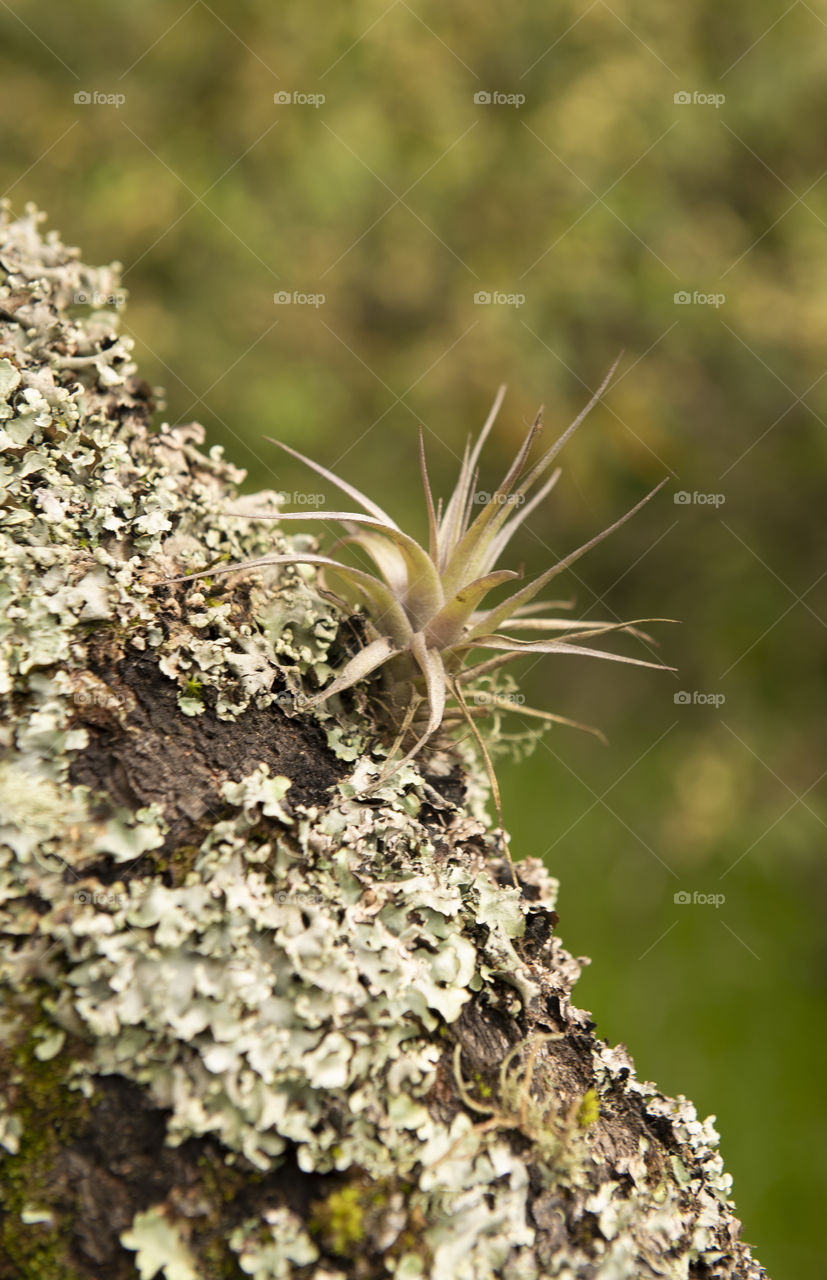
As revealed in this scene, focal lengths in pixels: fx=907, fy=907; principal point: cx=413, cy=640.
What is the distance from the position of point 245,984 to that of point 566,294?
14.4 ft

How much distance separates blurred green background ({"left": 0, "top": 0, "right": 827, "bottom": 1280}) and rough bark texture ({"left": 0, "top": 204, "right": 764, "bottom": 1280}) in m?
2.86

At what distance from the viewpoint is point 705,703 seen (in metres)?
4.70

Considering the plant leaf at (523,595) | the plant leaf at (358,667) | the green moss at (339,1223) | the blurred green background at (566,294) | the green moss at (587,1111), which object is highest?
the blurred green background at (566,294)

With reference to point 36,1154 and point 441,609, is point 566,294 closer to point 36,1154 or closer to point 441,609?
point 441,609

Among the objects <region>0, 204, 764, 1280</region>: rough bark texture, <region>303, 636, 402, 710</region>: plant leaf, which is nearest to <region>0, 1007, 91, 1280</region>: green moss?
<region>0, 204, 764, 1280</region>: rough bark texture

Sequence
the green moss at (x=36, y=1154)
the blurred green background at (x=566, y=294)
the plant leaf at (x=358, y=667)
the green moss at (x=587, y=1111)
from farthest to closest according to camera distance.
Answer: the blurred green background at (x=566, y=294)
the plant leaf at (x=358, y=667)
the green moss at (x=587, y=1111)
the green moss at (x=36, y=1154)

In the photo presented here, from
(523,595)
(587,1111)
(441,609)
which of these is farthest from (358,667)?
(587,1111)

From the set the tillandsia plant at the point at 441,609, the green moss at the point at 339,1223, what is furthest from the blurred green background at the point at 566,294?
the green moss at the point at 339,1223

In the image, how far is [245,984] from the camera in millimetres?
1139

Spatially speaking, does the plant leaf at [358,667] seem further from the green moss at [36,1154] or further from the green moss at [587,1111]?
the green moss at [587,1111]

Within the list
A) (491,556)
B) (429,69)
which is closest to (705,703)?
(491,556)

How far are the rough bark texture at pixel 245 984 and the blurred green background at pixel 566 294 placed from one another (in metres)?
2.86

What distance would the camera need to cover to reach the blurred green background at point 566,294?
445cm

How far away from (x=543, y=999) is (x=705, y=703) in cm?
354
